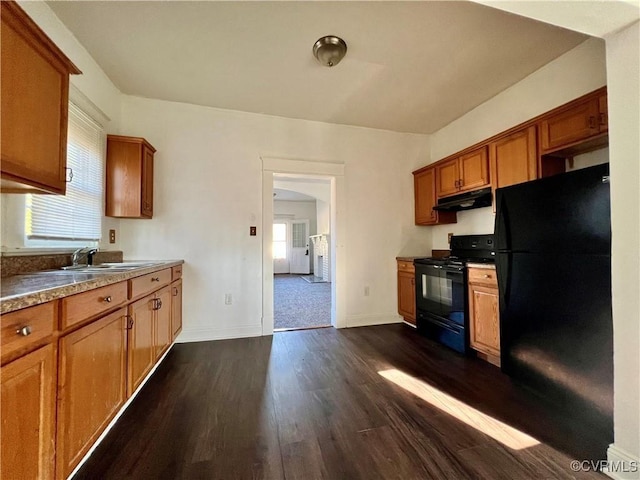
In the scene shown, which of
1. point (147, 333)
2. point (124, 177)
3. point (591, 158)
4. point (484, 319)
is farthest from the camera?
point (124, 177)

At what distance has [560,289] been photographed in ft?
5.16

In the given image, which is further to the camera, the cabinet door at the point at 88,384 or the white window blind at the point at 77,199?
the white window blind at the point at 77,199

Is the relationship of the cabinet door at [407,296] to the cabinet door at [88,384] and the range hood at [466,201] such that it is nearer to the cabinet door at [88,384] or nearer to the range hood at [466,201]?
the range hood at [466,201]

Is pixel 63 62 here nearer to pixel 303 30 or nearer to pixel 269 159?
pixel 303 30

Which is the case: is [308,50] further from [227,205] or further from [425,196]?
[425,196]

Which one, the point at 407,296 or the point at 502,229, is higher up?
the point at 502,229

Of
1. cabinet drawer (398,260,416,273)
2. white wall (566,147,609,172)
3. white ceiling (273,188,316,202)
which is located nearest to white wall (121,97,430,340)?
cabinet drawer (398,260,416,273)

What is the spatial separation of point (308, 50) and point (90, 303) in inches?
87.5

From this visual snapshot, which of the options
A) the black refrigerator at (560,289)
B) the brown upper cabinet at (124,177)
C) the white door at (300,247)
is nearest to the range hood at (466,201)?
the black refrigerator at (560,289)

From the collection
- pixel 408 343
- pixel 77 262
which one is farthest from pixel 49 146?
pixel 408 343

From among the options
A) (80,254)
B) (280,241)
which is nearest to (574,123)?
(80,254)

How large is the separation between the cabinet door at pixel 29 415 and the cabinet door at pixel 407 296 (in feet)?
10.2

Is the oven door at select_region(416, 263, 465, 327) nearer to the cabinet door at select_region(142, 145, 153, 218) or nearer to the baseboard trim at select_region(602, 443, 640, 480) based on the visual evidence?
the baseboard trim at select_region(602, 443, 640, 480)

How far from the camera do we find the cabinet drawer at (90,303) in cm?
102
